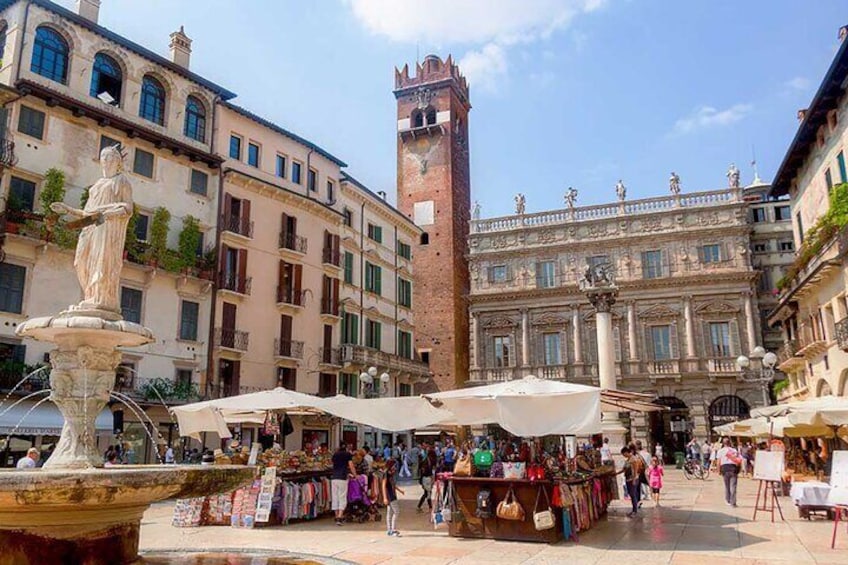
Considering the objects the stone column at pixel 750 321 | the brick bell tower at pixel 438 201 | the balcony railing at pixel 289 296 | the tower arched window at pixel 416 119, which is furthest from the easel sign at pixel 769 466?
the tower arched window at pixel 416 119

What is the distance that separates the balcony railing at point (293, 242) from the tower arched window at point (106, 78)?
8.76 metres

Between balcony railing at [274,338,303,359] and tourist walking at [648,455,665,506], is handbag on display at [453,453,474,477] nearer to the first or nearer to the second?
tourist walking at [648,455,665,506]

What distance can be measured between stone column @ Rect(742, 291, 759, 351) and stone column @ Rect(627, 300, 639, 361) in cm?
658

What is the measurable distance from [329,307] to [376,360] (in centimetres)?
433

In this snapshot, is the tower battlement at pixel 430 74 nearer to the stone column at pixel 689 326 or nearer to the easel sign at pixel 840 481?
the stone column at pixel 689 326

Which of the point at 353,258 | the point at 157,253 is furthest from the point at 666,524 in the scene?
the point at 353,258

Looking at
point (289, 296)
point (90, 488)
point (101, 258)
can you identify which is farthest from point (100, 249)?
point (289, 296)

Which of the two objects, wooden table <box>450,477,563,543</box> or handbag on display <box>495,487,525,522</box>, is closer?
handbag on display <box>495,487,525,522</box>

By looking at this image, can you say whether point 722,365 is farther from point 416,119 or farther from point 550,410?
point 550,410

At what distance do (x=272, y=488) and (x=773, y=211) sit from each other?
42134 millimetres

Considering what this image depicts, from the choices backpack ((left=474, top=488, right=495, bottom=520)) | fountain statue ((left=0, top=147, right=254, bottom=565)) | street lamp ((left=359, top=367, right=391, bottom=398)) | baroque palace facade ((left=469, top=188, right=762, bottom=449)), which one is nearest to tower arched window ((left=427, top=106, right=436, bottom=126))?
baroque palace facade ((left=469, top=188, right=762, bottom=449))

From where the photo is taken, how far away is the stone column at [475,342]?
4681 cm

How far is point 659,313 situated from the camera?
4297 cm

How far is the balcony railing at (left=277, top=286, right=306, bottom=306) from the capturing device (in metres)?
29.9
